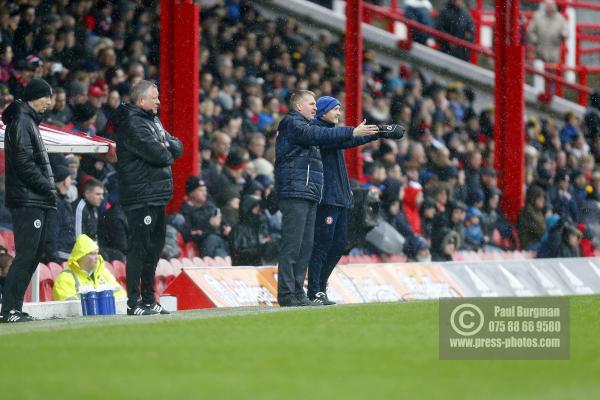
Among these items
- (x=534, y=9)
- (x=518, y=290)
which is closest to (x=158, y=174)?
(x=518, y=290)

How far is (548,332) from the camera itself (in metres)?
9.41

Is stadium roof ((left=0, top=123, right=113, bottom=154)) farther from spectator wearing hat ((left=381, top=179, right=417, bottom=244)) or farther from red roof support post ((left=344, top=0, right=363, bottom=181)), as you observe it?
red roof support post ((left=344, top=0, right=363, bottom=181))

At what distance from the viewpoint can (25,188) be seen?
11.0 m

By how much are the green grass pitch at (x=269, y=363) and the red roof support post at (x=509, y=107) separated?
33.1 feet

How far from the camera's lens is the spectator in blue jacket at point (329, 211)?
1301cm

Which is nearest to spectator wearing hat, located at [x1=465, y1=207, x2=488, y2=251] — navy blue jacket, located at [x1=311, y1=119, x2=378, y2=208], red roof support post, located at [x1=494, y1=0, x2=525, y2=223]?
red roof support post, located at [x1=494, y1=0, x2=525, y2=223]

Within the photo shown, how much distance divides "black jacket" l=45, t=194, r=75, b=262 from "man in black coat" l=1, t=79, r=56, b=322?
2.37m

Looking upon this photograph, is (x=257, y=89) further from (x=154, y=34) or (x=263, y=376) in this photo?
(x=263, y=376)

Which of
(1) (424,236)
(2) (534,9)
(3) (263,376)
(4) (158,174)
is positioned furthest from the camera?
(2) (534,9)

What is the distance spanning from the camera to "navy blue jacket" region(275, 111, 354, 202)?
41.0 ft

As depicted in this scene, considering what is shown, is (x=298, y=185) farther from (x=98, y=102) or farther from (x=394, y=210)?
(x=394, y=210)

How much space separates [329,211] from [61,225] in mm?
2552

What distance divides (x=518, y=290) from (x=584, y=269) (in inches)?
57.2

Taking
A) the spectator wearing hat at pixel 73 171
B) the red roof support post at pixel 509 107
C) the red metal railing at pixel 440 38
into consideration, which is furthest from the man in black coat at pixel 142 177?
the red metal railing at pixel 440 38
